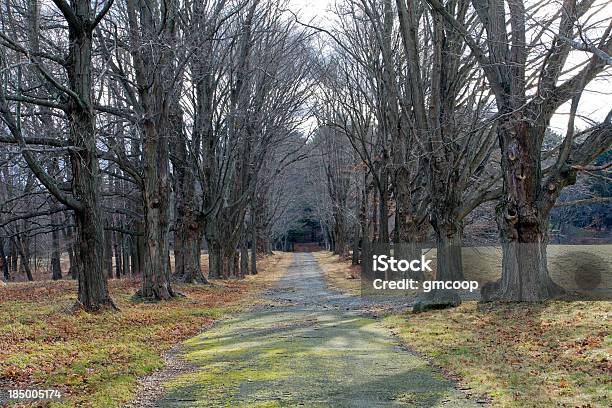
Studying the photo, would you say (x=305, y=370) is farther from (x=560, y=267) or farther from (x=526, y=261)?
(x=560, y=267)

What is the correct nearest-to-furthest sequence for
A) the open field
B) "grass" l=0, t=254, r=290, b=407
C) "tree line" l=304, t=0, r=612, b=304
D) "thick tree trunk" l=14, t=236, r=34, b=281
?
1. "grass" l=0, t=254, r=290, b=407
2. "tree line" l=304, t=0, r=612, b=304
3. the open field
4. "thick tree trunk" l=14, t=236, r=34, b=281

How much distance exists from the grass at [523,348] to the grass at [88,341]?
3.95 metres

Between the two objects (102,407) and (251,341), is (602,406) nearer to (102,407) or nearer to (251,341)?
(102,407)

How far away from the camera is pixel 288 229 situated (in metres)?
90.6

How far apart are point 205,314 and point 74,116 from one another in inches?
220

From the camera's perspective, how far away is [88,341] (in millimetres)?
9891

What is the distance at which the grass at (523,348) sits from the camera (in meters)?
6.39

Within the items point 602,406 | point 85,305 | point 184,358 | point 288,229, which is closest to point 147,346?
point 184,358

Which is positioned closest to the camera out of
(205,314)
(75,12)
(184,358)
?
(184,358)

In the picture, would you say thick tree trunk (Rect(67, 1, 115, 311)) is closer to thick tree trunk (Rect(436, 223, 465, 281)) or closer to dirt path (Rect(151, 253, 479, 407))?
dirt path (Rect(151, 253, 479, 407))

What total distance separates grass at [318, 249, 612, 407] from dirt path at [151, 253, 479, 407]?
1.41 ft

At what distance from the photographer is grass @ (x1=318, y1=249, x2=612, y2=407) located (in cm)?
639

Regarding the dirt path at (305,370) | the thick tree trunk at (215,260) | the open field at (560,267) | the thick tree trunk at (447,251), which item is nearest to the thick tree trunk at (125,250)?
the thick tree trunk at (215,260)

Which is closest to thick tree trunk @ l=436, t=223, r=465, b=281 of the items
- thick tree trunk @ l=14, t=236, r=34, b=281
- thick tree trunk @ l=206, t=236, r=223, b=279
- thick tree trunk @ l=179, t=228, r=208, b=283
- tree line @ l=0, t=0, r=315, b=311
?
tree line @ l=0, t=0, r=315, b=311
